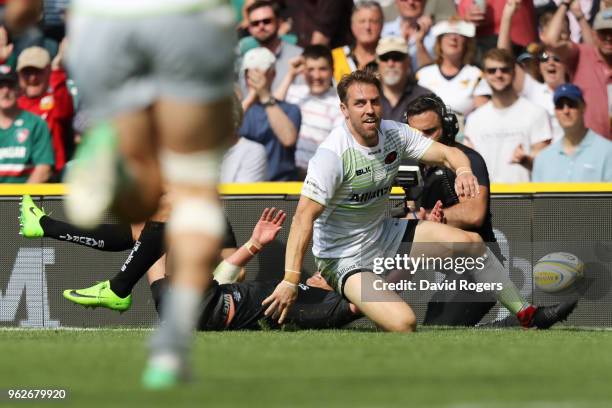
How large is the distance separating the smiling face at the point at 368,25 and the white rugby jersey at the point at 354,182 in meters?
3.67

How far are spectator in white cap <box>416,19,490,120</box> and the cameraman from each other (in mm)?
2180

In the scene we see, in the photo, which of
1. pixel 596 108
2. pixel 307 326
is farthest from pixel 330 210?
pixel 596 108

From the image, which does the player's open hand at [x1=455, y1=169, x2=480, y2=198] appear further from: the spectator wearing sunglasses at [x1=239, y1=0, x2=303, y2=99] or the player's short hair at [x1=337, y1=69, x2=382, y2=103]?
the spectator wearing sunglasses at [x1=239, y1=0, x2=303, y2=99]

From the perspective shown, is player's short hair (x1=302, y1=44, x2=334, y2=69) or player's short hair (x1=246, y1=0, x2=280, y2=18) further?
player's short hair (x1=246, y1=0, x2=280, y2=18)

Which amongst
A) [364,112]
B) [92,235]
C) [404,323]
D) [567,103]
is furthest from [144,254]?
[567,103]

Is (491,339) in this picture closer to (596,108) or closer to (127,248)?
(127,248)

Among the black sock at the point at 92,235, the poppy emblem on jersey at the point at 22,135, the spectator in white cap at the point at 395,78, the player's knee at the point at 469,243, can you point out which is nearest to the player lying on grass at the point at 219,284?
the black sock at the point at 92,235

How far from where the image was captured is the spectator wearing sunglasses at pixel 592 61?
12227 mm

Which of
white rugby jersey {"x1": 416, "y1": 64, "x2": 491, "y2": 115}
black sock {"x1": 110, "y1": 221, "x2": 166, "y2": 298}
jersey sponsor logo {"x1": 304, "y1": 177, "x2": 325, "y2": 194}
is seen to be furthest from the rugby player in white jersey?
white rugby jersey {"x1": 416, "y1": 64, "x2": 491, "y2": 115}

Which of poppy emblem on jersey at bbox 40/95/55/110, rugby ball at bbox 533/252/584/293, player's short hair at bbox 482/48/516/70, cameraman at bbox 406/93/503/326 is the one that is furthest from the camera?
poppy emblem on jersey at bbox 40/95/55/110

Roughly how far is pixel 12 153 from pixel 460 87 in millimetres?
4278

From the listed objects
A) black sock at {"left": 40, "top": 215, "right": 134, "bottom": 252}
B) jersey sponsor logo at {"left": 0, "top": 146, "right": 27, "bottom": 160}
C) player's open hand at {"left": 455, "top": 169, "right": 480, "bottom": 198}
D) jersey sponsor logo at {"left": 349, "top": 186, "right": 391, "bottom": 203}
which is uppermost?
player's open hand at {"left": 455, "top": 169, "right": 480, "bottom": 198}

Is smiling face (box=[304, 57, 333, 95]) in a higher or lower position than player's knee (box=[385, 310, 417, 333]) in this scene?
higher

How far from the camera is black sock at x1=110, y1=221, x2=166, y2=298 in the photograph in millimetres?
9625
